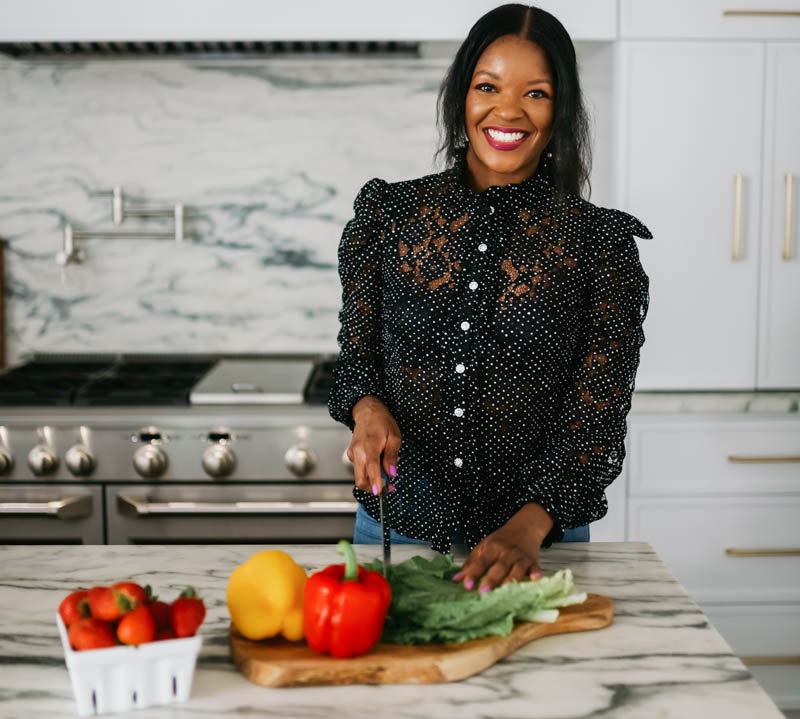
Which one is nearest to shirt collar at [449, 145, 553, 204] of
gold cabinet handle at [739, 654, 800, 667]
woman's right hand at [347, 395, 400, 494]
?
woman's right hand at [347, 395, 400, 494]

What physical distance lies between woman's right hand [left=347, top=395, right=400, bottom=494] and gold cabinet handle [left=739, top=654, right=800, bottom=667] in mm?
1559

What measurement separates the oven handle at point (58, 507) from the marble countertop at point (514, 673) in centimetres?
94

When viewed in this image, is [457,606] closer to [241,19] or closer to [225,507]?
[225,507]

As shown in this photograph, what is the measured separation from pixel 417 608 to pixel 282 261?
1849 millimetres

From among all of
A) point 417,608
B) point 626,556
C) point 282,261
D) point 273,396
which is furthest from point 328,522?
point 417,608

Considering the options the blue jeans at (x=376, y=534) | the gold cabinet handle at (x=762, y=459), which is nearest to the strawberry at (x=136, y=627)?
the blue jeans at (x=376, y=534)

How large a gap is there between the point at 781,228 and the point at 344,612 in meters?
1.84

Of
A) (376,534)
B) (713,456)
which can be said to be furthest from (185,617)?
(713,456)

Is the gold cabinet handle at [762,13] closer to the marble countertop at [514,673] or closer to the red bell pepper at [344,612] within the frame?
the marble countertop at [514,673]

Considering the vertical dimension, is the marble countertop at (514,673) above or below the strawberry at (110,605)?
below

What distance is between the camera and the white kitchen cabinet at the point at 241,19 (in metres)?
2.35

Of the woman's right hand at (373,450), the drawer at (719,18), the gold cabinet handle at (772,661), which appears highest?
the drawer at (719,18)

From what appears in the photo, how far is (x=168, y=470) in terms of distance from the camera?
224 centimetres

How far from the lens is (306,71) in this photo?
2713 millimetres
